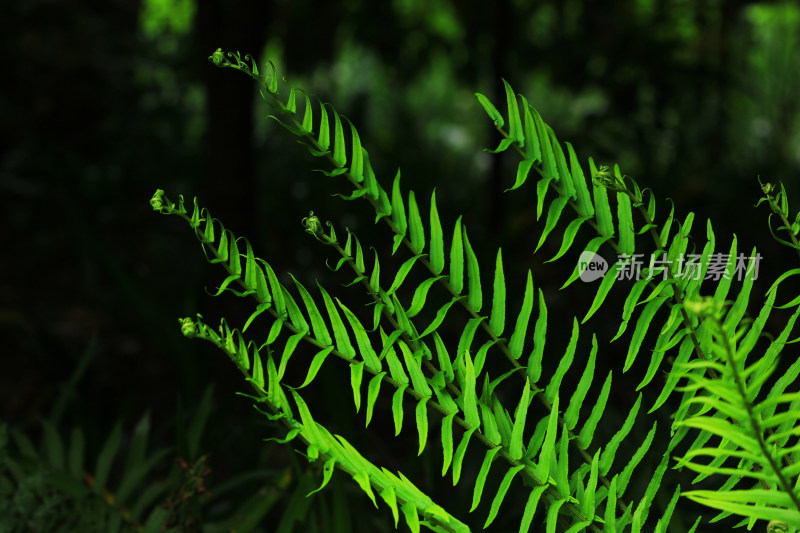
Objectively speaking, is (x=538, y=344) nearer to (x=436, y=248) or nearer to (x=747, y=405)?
(x=436, y=248)

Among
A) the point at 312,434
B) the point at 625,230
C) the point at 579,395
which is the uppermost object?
A: the point at 625,230

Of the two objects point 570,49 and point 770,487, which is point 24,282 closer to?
point 570,49

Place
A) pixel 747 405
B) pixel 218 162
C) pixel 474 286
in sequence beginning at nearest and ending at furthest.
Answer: pixel 747 405, pixel 474 286, pixel 218 162

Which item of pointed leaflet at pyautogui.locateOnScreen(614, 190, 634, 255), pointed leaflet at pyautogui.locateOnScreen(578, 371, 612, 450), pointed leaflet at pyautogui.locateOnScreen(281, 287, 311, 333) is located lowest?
pointed leaflet at pyautogui.locateOnScreen(281, 287, 311, 333)

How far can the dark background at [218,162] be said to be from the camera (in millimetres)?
1723

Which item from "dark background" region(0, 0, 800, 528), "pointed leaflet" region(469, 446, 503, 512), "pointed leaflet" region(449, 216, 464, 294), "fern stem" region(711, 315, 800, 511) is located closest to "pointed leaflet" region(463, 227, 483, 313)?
"pointed leaflet" region(449, 216, 464, 294)

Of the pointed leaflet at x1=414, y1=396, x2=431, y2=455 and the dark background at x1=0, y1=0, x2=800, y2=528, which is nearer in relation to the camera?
the pointed leaflet at x1=414, y1=396, x2=431, y2=455

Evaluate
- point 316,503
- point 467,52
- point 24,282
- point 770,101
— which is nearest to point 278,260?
point 24,282

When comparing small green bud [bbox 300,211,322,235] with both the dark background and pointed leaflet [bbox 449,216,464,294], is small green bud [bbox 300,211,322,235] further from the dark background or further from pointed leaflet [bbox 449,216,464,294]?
the dark background

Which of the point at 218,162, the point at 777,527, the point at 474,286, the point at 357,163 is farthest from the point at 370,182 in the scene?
the point at 218,162

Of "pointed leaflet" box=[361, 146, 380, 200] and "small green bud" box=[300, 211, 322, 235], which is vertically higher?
"pointed leaflet" box=[361, 146, 380, 200]

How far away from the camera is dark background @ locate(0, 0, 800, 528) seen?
5.65 feet

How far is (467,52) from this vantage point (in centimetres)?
273

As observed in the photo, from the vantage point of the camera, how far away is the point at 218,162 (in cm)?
A: 173
